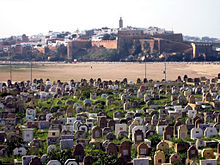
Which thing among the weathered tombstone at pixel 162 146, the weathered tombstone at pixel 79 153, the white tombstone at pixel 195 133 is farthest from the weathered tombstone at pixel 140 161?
the white tombstone at pixel 195 133

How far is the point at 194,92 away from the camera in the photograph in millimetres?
34594

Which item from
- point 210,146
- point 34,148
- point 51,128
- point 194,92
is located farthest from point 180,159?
point 194,92

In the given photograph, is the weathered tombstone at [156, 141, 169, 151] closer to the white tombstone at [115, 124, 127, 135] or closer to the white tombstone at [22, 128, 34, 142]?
the white tombstone at [115, 124, 127, 135]

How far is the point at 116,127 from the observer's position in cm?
2150

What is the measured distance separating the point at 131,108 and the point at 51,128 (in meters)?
7.72

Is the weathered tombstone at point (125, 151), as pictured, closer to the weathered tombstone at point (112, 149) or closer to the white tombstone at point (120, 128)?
the weathered tombstone at point (112, 149)

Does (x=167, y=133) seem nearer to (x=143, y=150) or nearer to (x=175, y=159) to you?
(x=143, y=150)

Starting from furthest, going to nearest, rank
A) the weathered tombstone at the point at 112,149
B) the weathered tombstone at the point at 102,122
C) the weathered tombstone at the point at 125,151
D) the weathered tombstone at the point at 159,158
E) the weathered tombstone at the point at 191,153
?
the weathered tombstone at the point at 102,122
the weathered tombstone at the point at 112,149
the weathered tombstone at the point at 125,151
the weathered tombstone at the point at 191,153
the weathered tombstone at the point at 159,158

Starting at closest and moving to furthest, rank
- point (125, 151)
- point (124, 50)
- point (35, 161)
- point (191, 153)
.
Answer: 1. point (35, 161)
2. point (191, 153)
3. point (125, 151)
4. point (124, 50)

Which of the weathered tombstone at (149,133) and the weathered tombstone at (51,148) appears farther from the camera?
the weathered tombstone at (149,133)

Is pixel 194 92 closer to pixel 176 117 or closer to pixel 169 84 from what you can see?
pixel 169 84

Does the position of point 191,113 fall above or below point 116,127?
above

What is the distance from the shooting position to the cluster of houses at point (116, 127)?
17016 millimetres

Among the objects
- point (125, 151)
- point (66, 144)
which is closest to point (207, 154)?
point (125, 151)
